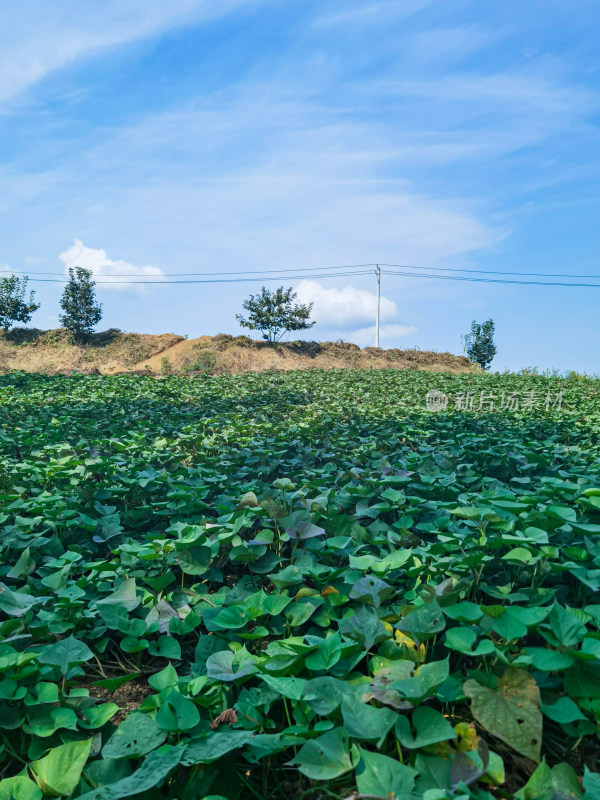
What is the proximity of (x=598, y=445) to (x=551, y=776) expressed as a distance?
6013 millimetres

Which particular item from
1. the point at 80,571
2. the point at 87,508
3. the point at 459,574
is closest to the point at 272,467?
the point at 87,508

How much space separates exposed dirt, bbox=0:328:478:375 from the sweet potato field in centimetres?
2127

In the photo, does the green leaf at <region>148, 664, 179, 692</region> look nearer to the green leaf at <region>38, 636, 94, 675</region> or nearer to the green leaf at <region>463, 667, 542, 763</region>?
the green leaf at <region>38, 636, 94, 675</region>

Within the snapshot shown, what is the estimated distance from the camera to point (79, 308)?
29.0 metres

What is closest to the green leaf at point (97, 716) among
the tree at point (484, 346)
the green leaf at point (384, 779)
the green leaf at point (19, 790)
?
the green leaf at point (19, 790)

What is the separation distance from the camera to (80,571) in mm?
3277

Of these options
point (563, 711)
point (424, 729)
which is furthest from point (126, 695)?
point (563, 711)

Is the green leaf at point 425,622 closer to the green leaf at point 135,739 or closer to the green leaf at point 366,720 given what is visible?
the green leaf at point 366,720

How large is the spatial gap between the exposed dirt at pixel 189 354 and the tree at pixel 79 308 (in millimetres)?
620

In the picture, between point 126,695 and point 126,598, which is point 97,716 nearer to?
point 126,695

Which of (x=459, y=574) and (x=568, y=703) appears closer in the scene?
(x=568, y=703)

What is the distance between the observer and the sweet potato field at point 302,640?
61.2 inches

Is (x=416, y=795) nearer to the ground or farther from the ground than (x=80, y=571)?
farther from the ground

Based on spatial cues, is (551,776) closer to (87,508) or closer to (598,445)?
(87,508)
